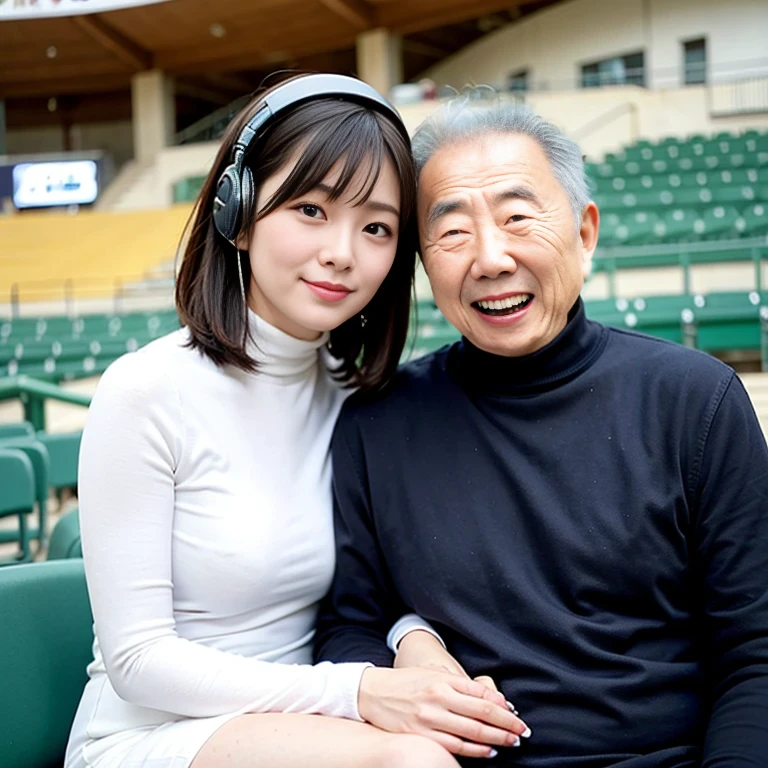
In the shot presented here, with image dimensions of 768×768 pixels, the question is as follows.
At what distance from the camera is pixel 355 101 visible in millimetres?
1152

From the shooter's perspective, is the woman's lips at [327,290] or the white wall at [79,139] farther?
the white wall at [79,139]

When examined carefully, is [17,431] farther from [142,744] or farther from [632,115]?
[632,115]

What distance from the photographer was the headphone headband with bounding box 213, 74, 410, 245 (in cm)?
114

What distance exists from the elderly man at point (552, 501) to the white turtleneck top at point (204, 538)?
8 cm

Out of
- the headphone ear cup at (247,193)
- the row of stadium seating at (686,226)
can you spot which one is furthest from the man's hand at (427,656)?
the row of stadium seating at (686,226)

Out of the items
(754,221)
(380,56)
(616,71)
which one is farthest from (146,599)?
(616,71)

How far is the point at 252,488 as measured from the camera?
117cm

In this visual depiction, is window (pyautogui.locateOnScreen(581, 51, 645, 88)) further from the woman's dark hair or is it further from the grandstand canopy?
the woman's dark hair

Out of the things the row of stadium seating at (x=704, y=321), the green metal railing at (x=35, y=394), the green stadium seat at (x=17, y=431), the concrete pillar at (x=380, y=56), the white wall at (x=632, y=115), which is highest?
the concrete pillar at (x=380, y=56)

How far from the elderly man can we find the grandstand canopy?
12.3 meters

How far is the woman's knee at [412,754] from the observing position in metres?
0.90

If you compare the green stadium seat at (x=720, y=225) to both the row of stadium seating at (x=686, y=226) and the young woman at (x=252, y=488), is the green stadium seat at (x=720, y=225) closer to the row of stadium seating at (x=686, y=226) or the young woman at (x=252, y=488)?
the row of stadium seating at (x=686, y=226)

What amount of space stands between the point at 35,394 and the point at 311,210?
2.27m

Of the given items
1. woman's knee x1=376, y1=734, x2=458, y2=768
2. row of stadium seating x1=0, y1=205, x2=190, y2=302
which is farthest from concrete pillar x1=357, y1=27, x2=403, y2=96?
woman's knee x1=376, y1=734, x2=458, y2=768
